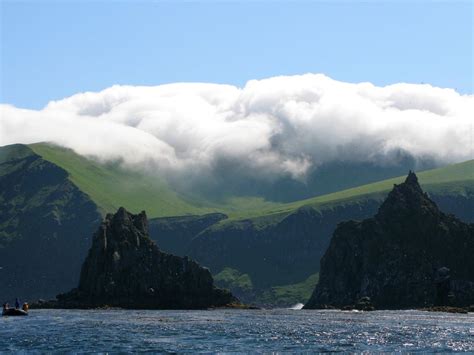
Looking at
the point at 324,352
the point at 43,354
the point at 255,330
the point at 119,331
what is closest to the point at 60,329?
the point at 119,331

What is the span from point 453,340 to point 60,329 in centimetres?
8516

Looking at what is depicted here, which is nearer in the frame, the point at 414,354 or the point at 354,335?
the point at 414,354

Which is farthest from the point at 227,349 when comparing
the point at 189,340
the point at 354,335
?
the point at 354,335

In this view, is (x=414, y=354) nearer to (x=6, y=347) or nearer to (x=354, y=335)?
(x=354, y=335)

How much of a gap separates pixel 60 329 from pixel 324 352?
75.9 meters

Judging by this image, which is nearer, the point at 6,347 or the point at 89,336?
the point at 6,347

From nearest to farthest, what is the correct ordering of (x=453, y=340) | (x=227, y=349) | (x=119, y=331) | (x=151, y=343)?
(x=227, y=349) < (x=151, y=343) < (x=453, y=340) < (x=119, y=331)

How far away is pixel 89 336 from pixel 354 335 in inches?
2109

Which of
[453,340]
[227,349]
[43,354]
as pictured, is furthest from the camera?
[453,340]

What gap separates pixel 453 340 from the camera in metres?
172

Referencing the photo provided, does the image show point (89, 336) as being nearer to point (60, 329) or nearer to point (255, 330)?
point (60, 329)

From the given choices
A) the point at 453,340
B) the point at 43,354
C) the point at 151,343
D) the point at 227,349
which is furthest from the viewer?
the point at 453,340

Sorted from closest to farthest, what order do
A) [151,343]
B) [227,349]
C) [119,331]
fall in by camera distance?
[227,349]
[151,343]
[119,331]

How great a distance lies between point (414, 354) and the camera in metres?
142
